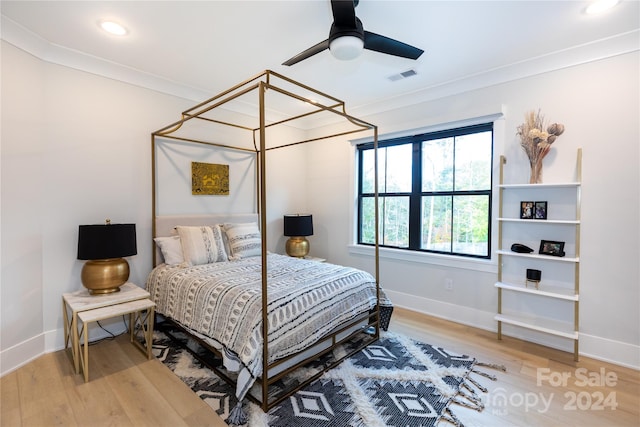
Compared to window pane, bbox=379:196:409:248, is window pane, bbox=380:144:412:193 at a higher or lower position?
higher

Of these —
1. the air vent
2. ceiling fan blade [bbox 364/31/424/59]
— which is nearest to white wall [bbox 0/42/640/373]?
the air vent

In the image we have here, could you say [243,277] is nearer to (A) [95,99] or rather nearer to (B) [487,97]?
(A) [95,99]

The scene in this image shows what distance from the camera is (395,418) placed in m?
1.88

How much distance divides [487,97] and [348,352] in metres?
2.86

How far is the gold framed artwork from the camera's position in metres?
→ 3.63

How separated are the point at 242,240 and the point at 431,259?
221 centimetres

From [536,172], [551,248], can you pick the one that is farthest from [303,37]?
[551,248]

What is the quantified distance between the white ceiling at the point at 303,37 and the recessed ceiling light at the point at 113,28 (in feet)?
0.18

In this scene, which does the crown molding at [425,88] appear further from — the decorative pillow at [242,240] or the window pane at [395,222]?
the decorative pillow at [242,240]

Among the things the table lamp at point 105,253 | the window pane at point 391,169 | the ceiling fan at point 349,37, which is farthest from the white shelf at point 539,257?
the table lamp at point 105,253

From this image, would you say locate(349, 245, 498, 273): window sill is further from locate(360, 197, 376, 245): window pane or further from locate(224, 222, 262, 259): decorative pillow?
locate(224, 222, 262, 259): decorative pillow

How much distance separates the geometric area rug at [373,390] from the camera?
188 centimetres

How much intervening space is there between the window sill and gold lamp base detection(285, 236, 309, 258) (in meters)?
0.65

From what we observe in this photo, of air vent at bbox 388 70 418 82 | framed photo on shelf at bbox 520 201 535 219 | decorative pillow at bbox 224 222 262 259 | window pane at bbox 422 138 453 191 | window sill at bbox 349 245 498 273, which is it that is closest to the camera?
framed photo on shelf at bbox 520 201 535 219
